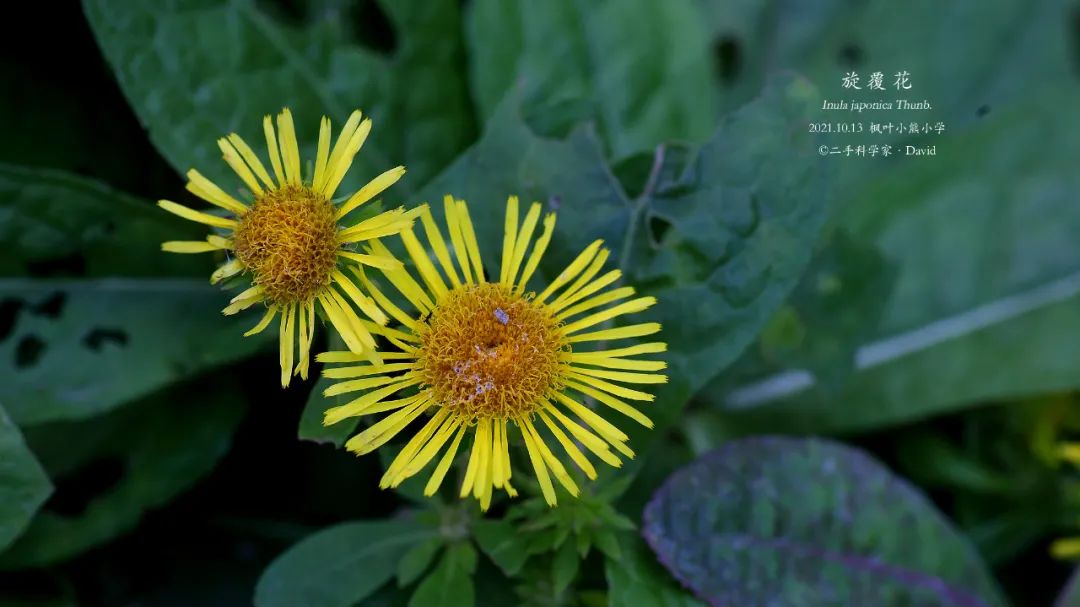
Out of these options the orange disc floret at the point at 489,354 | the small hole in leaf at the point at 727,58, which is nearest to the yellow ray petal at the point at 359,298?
the orange disc floret at the point at 489,354

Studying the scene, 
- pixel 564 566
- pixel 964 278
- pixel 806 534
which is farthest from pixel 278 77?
pixel 964 278

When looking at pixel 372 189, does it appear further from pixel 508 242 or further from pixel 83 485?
pixel 83 485

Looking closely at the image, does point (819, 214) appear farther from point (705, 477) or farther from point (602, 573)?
point (602, 573)

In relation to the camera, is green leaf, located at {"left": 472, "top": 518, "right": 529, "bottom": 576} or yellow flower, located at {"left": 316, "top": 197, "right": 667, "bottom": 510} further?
green leaf, located at {"left": 472, "top": 518, "right": 529, "bottom": 576}

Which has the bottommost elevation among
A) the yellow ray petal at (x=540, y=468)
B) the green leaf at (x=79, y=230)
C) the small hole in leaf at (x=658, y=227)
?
the yellow ray petal at (x=540, y=468)

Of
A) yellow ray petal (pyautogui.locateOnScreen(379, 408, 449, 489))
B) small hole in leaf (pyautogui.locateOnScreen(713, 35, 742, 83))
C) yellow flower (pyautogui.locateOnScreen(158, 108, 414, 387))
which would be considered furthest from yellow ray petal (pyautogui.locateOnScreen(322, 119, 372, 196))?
small hole in leaf (pyautogui.locateOnScreen(713, 35, 742, 83))

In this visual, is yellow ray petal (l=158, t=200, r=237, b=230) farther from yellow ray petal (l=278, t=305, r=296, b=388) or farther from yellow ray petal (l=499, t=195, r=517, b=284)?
yellow ray petal (l=499, t=195, r=517, b=284)

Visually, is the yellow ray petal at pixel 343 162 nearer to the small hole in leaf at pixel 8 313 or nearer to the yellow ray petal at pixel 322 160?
the yellow ray petal at pixel 322 160
